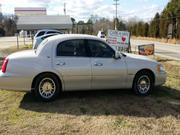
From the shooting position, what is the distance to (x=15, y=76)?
24.2 ft

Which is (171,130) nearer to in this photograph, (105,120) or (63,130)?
(105,120)

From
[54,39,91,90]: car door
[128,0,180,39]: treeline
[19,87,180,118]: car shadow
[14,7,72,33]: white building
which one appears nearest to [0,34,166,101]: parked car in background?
[54,39,91,90]: car door

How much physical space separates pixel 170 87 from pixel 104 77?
101 inches

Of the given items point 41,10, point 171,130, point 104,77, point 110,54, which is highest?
point 41,10

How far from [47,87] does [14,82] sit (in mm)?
763

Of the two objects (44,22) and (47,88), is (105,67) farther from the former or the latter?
(44,22)

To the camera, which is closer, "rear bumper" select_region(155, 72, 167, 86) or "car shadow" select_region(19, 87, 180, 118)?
"car shadow" select_region(19, 87, 180, 118)

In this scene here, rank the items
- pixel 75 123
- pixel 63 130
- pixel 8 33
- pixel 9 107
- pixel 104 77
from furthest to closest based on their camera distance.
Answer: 1. pixel 8 33
2. pixel 104 77
3. pixel 9 107
4. pixel 75 123
5. pixel 63 130

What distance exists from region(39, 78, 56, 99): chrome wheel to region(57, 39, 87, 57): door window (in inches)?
26.9

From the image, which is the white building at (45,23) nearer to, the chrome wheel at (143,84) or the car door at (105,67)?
the chrome wheel at (143,84)

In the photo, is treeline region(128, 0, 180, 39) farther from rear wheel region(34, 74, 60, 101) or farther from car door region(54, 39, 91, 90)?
rear wheel region(34, 74, 60, 101)

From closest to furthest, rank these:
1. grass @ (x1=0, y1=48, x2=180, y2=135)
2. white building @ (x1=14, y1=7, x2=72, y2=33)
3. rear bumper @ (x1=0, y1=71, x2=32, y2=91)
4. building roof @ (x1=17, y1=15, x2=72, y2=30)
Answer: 1. grass @ (x1=0, y1=48, x2=180, y2=135)
2. rear bumper @ (x1=0, y1=71, x2=32, y2=91)
3. white building @ (x1=14, y1=7, x2=72, y2=33)
4. building roof @ (x1=17, y1=15, x2=72, y2=30)

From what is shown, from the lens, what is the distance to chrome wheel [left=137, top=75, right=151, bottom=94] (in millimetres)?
8242

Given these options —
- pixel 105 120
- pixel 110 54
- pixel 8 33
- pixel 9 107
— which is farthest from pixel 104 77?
pixel 8 33
